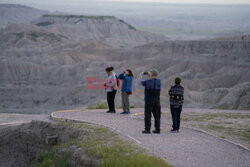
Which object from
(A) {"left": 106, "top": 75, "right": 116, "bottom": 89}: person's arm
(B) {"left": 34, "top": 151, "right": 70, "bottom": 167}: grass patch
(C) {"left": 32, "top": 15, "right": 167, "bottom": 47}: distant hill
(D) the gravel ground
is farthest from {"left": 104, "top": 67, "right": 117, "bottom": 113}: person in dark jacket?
(C) {"left": 32, "top": 15, "right": 167, "bottom": 47}: distant hill

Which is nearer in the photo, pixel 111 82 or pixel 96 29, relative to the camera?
pixel 111 82

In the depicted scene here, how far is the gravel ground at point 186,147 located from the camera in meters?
8.69

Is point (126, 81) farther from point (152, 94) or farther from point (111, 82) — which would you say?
point (152, 94)

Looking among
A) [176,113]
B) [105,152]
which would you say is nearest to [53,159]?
[105,152]

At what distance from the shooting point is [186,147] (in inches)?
382

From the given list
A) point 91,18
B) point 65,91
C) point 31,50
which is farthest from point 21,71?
point 91,18

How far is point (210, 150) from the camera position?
31.6 feet

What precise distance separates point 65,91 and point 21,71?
15134 mm

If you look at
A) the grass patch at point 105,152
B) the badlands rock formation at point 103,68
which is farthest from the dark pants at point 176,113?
the badlands rock formation at point 103,68

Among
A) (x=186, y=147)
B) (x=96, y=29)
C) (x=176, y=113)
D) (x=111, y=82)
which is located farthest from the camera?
(x=96, y=29)

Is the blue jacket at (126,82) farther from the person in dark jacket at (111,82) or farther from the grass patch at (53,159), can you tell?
the grass patch at (53,159)

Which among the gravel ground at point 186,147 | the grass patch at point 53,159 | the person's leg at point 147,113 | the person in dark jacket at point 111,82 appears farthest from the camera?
the person in dark jacket at point 111,82

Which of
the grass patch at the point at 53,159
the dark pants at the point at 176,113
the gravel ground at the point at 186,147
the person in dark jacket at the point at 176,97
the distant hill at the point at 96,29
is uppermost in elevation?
the distant hill at the point at 96,29

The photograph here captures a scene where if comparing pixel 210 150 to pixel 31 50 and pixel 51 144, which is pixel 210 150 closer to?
pixel 51 144
